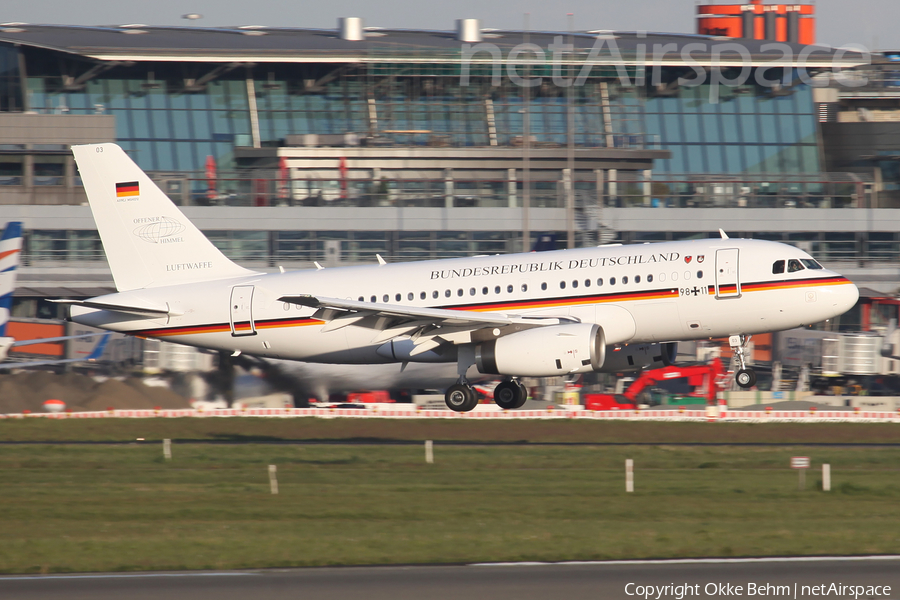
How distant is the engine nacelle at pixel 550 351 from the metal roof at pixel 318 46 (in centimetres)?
5165

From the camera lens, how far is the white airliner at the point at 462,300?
28.8 meters

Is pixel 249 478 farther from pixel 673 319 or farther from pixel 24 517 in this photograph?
pixel 673 319

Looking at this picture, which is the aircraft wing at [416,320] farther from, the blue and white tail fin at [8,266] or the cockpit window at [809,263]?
the blue and white tail fin at [8,266]

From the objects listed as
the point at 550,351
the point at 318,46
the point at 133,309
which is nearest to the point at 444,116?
the point at 318,46

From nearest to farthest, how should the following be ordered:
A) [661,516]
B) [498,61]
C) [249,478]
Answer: [661,516] → [249,478] → [498,61]

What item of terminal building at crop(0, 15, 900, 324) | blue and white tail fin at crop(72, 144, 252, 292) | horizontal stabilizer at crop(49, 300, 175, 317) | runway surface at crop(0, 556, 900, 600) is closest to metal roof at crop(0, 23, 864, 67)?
terminal building at crop(0, 15, 900, 324)

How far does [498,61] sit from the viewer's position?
7738 centimetres

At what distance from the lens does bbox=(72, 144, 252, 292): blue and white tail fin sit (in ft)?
110

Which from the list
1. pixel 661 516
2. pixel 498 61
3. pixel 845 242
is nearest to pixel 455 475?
pixel 661 516

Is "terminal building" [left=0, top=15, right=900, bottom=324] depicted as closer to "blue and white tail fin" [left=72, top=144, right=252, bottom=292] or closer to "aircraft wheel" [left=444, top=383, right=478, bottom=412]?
"blue and white tail fin" [left=72, top=144, right=252, bottom=292]

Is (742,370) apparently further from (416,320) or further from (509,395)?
(416,320)

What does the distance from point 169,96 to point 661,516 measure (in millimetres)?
67116

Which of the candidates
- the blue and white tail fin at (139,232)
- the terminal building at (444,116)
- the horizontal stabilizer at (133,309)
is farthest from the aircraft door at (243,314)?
the terminal building at (444,116)

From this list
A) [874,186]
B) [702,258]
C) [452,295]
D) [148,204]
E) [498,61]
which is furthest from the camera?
[498,61]
